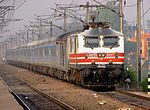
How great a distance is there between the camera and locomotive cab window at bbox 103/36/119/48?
2416cm

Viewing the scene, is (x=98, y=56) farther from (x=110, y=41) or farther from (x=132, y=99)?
(x=132, y=99)

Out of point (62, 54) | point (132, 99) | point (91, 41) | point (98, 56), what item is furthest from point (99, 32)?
point (62, 54)

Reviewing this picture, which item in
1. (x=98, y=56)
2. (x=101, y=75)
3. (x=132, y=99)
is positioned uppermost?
(x=98, y=56)

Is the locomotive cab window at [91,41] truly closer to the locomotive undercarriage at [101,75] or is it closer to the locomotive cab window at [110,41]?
the locomotive cab window at [110,41]

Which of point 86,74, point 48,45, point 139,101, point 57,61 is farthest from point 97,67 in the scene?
point 48,45

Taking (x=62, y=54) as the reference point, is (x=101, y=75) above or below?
below

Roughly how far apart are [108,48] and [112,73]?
132 cm

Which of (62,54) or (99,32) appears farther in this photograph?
(62,54)

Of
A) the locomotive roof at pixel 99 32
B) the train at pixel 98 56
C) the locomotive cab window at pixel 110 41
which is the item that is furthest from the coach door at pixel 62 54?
the locomotive cab window at pixel 110 41

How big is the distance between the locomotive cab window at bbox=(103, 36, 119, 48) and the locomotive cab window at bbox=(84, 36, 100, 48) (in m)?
0.39

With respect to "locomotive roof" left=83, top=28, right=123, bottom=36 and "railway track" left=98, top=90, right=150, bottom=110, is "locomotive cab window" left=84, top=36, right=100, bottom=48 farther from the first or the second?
"railway track" left=98, top=90, right=150, bottom=110

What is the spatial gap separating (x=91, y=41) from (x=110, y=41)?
1004mm

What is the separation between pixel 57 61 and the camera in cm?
3356

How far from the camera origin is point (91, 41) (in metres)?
24.3
